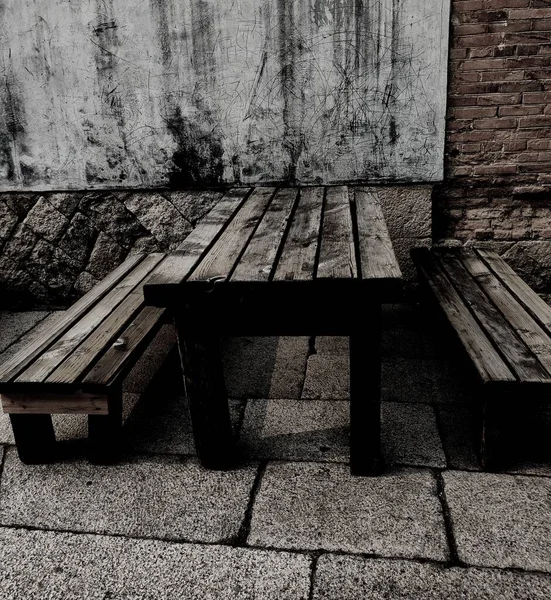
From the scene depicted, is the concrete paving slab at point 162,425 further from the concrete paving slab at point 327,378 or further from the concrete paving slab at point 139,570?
the concrete paving slab at point 139,570

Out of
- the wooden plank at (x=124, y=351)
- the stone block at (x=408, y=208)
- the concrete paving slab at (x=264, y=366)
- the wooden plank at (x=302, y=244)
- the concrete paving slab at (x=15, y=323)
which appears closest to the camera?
the wooden plank at (x=302, y=244)

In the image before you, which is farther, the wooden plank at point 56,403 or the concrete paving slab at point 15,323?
the concrete paving slab at point 15,323

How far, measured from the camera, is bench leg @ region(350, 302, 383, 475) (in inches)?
82.9

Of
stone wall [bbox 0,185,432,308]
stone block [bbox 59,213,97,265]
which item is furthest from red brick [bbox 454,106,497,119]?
stone block [bbox 59,213,97,265]

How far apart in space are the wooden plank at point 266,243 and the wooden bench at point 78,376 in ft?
2.23

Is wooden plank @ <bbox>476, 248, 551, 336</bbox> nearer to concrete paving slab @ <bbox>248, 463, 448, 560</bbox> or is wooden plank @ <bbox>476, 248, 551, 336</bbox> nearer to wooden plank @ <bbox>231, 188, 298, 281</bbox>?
concrete paving slab @ <bbox>248, 463, 448, 560</bbox>

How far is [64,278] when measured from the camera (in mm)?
4230

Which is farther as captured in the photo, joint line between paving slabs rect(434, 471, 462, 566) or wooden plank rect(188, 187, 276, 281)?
wooden plank rect(188, 187, 276, 281)

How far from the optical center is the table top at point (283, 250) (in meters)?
1.99

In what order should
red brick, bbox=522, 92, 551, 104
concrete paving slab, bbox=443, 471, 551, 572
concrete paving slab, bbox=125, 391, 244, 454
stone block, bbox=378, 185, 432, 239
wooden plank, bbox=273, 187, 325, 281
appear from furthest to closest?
stone block, bbox=378, 185, 432, 239, red brick, bbox=522, 92, 551, 104, concrete paving slab, bbox=125, 391, 244, 454, wooden plank, bbox=273, 187, 325, 281, concrete paving slab, bbox=443, 471, 551, 572

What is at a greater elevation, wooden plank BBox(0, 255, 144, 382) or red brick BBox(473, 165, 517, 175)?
red brick BBox(473, 165, 517, 175)

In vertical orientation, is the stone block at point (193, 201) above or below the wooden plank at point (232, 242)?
below

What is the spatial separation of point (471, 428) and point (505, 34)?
88.9 inches

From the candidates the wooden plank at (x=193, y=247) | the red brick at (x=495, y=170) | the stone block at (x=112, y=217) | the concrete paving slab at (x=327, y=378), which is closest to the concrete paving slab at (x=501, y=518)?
the concrete paving slab at (x=327, y=378)
